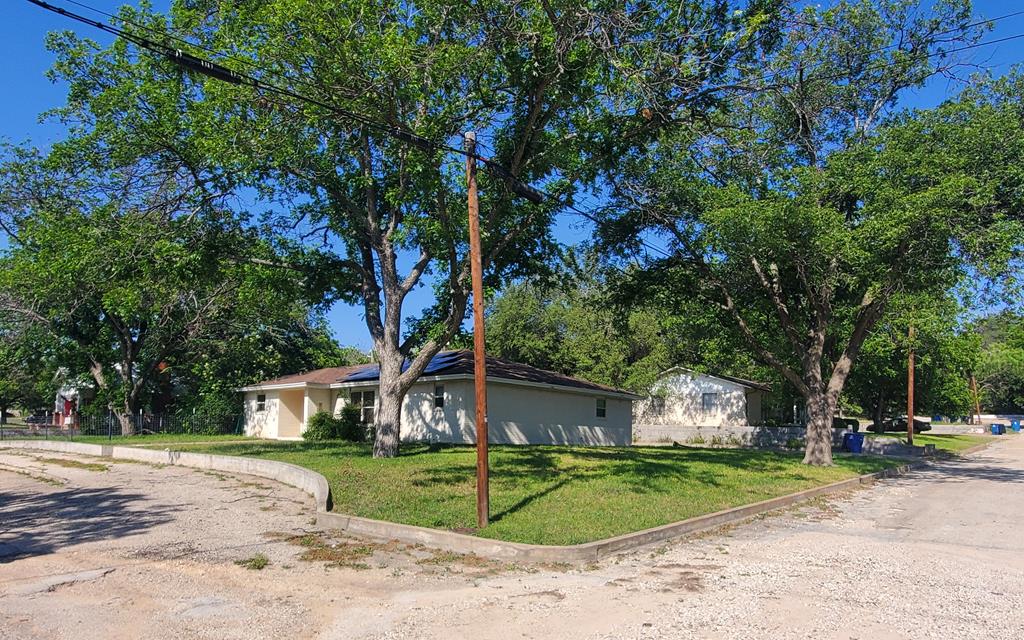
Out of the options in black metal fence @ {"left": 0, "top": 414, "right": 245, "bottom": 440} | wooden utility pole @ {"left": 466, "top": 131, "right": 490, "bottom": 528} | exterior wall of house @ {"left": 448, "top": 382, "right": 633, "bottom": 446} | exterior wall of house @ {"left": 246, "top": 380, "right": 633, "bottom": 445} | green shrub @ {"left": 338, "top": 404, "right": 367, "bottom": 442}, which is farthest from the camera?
black metal fence @ {"left": 0, "top": 414, "right": 245, "bottom": 440}

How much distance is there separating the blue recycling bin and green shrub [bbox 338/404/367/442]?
20.2 metres

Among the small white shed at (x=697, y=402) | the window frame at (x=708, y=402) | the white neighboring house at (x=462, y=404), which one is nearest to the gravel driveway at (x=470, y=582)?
the white neighboring house at (x=462, y=404)

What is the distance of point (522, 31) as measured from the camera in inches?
502

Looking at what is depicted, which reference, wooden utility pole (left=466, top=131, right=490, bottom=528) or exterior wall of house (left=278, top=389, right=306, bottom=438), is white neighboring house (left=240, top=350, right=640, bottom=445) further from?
wooden utility pole (left=466, top=131, right=490, bottom=528)

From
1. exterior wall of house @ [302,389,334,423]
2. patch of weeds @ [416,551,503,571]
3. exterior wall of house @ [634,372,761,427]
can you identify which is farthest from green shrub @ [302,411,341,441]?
exterior wall of house @ [634,372,761,427]

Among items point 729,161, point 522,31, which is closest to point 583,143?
point 522,31

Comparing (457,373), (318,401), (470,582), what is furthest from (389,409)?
(318,401)

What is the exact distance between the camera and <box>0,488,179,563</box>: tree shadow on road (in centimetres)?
960

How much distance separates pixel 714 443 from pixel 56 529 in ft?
103

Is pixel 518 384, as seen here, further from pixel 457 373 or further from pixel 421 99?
pixel 421 99

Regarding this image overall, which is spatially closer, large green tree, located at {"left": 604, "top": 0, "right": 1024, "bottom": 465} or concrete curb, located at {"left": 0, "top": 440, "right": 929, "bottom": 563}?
concrete curb, located at {"left": 0, "top": 440, "right": 929, "bottom": 563}

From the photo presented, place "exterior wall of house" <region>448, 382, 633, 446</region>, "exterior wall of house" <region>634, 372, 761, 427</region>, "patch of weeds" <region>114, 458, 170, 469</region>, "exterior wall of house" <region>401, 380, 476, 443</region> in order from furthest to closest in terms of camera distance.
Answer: "exterior wall of house" <region>634, 372, 761, 427</region> < "exterior wall of house" <region>448, 382, 633, 446</region> < "exterior wall of house" <region>401, 380, 476, 443</region> < "patch of weeds" <region>114, 458, 170, 469</region>

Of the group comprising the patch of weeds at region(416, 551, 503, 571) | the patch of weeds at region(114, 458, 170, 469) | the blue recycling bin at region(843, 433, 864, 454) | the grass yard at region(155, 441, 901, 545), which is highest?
the grass yard at region(155, 441, 901, 545)

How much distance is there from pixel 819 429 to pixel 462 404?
11.7 meters
